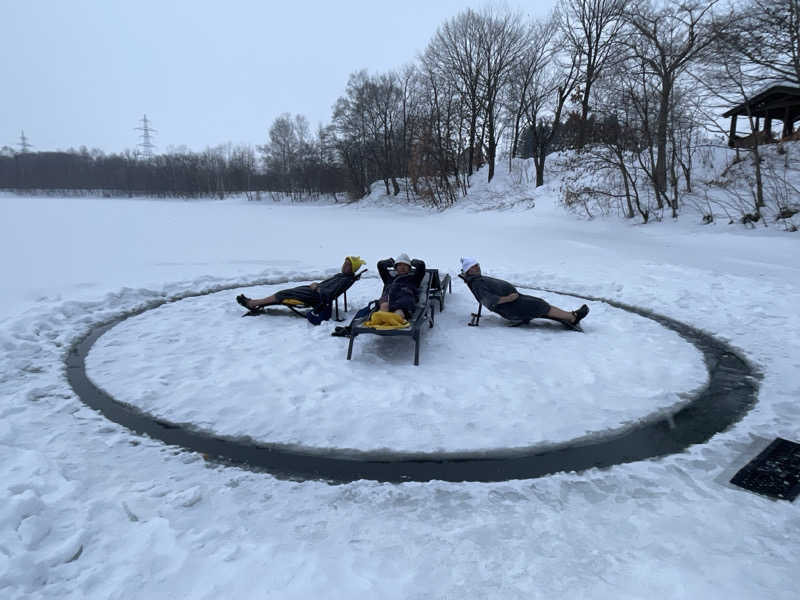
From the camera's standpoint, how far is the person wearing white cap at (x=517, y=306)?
240 inches

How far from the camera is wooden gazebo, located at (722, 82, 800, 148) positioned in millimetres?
15680

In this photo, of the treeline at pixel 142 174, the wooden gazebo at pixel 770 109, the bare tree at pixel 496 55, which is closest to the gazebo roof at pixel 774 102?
Answer: the wooden gazebo at pixel 770 109

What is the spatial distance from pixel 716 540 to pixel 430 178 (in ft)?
92.3

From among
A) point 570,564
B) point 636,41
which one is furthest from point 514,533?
point 636,41

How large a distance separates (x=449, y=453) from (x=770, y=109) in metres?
21.8

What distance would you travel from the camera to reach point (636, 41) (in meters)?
17.6

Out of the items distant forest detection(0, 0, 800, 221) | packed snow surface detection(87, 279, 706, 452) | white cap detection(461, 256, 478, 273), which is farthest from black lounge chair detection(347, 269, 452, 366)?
distant forest detection(0, 0, 800, 221)

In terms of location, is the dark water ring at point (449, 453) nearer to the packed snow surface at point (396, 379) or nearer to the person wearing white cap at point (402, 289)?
the packed snow surface at point (396, 379)

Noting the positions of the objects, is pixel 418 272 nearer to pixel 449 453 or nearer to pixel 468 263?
pixel 468 263

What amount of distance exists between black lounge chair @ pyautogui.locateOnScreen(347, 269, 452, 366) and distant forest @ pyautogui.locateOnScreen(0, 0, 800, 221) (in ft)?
38.1

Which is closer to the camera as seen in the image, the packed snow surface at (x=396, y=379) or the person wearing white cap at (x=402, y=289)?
the packed snow surface at (x=396, y=379)

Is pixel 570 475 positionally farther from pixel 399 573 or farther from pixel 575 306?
pixel 575 306

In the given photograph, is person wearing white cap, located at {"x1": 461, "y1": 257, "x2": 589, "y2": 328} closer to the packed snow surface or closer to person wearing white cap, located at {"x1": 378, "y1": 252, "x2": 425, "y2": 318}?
the packed snow surface

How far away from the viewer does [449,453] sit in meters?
3.33
